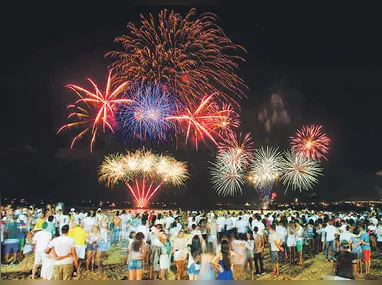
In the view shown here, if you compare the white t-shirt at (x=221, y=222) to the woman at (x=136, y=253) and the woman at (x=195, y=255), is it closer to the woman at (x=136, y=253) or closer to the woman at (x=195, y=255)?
the woman at (x=195, y=255)

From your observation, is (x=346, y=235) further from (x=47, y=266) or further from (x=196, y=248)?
(x=47, y=266)

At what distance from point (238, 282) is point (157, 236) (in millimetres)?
1636

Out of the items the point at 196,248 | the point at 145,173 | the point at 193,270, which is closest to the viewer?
the point at 196,248

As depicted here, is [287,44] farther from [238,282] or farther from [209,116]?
[238,282]

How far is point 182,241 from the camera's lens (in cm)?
629

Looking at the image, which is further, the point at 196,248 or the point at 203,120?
the point at 203,120

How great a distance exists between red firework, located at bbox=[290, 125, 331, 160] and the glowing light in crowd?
10.2 ft

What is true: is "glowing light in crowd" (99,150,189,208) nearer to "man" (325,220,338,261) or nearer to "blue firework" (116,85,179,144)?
"blue firework" (116,85,179,144)

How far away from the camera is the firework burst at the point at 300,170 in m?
9.40

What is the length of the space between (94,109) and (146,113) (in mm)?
1334

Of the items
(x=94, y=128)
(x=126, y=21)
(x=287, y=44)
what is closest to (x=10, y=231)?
(x=94, y=128)

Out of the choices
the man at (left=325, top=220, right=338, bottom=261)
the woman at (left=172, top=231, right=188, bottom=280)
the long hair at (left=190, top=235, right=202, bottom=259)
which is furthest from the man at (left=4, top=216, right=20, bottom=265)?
the man at (left=325, top=220, right=338, bottom=261)

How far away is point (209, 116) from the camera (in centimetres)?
959

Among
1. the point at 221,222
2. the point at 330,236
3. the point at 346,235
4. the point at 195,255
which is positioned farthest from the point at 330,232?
the point at 195,255
